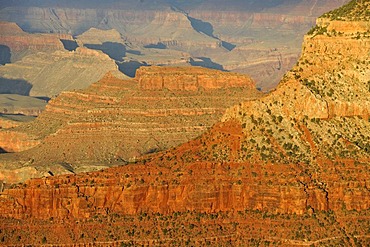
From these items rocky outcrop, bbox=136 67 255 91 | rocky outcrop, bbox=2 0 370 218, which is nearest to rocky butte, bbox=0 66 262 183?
rocky outcrop, bbox=136 67 255 91

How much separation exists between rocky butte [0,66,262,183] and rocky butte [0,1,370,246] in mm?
43130

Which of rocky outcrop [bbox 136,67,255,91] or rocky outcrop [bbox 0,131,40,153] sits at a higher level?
rocky outcrop [bbox 136,67,255,91]

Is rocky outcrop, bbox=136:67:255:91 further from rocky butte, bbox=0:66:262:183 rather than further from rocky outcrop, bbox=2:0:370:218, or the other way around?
rocky outcrop, bbox=2:0:370:218

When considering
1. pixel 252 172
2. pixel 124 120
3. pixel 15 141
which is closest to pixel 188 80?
pixel 124 120

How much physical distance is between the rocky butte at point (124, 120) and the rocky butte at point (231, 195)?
142 ft

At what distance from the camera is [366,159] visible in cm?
5547

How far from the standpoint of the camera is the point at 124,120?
109812 mm

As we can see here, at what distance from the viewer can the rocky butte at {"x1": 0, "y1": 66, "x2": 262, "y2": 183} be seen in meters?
104

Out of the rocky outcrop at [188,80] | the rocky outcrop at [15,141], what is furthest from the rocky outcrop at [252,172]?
→ the rocky outcrop at [15,141]

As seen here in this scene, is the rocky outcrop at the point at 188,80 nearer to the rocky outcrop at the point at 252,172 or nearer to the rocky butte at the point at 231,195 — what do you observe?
the rocky outcrop at the point at 252,172

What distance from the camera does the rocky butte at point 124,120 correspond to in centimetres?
10444

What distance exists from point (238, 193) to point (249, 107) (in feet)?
16.4

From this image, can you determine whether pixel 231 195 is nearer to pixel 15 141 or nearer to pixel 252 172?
pixel 252 172

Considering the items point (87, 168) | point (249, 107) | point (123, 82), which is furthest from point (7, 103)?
point (249, 107)
